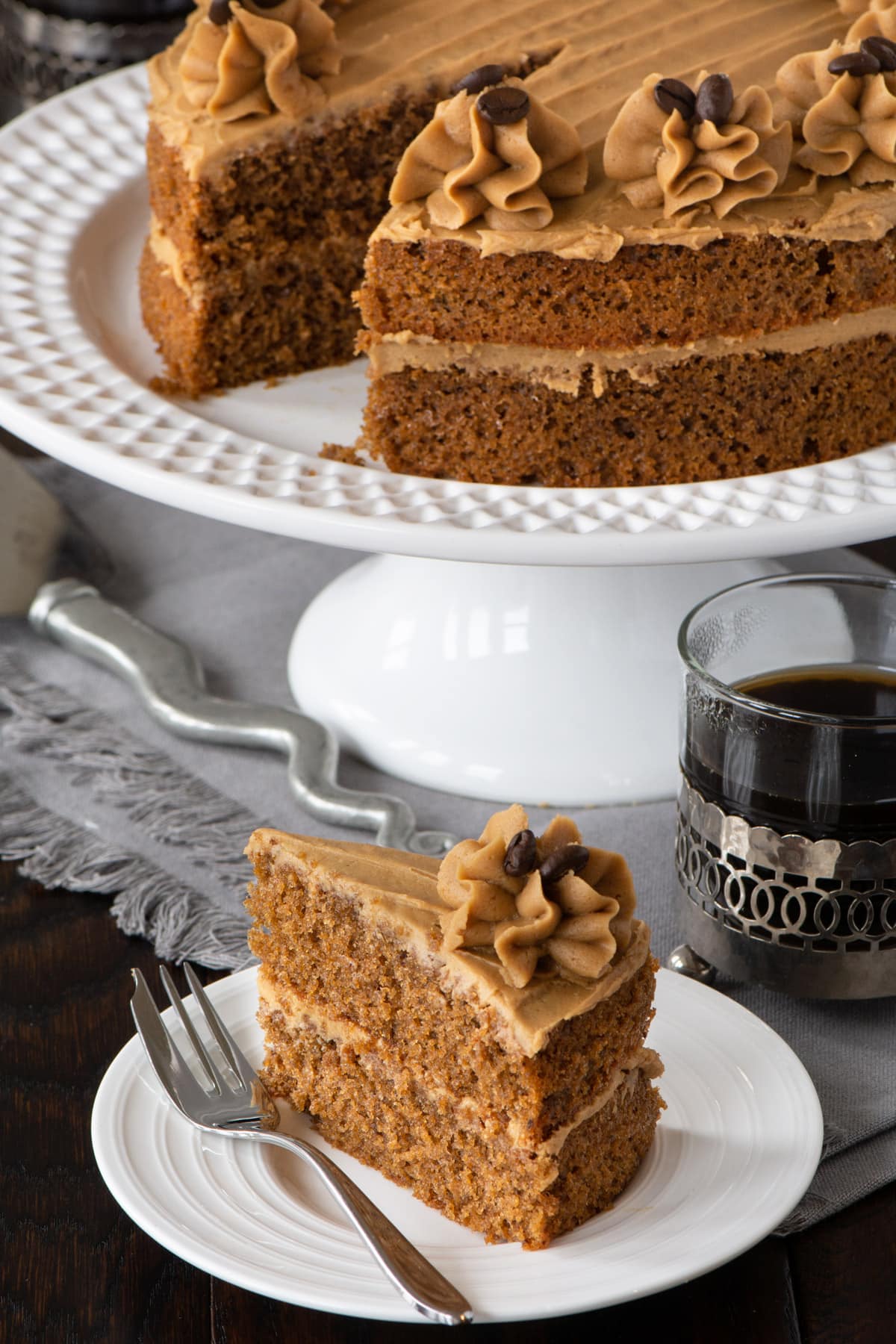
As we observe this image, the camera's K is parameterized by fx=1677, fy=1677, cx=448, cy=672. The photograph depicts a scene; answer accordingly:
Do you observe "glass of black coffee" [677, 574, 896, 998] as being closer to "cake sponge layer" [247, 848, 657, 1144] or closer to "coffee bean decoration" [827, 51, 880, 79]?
"cake sponge layer" [247, 848, 657, 1144]

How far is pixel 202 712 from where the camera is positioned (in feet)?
7.35

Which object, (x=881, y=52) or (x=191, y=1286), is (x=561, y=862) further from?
(x=881, y=52)

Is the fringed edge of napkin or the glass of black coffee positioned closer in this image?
the glass of black coffee

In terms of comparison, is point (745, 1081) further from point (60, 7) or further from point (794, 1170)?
point (60, 7)

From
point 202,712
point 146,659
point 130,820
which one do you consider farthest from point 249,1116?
point 146,659

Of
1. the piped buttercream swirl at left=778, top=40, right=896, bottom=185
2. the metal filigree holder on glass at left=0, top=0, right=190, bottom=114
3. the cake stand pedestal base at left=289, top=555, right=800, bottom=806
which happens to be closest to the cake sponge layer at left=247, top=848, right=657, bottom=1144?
the cake stand pedestal base at left=289, top=555, right=800, bottom=806

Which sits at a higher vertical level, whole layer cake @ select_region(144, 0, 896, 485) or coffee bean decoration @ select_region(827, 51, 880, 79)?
coffee bean decoration @ select_region(827, 51, 880, 79)

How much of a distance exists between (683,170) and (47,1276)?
134 cm

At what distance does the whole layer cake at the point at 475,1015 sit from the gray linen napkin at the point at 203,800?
0.84 feet

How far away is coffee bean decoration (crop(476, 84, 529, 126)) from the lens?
74.9 inches

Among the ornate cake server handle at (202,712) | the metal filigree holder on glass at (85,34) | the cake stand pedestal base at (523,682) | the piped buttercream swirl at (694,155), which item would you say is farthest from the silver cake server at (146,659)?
the metal filigree holder on glass at (85,34)

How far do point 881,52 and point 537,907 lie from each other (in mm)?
1203

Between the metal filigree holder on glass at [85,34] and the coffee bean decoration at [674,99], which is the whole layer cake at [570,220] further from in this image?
the metal filigree holder on glass at [85,34]

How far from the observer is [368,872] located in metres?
1.46
